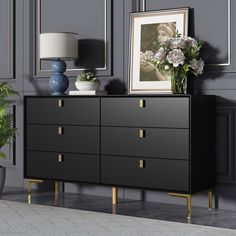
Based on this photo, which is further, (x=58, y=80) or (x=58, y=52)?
(x=58, y=80)

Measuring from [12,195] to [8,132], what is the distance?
58 cm

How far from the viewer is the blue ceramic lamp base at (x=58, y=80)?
17.3 ft

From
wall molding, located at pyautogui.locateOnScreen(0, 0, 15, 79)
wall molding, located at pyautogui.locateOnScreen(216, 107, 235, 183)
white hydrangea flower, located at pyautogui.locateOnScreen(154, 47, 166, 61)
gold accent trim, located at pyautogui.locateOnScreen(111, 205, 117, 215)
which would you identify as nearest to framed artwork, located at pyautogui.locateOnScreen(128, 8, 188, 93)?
white hydrangea flower, located at pyautogui.locateOnScreen(154, 47, 166, 61)

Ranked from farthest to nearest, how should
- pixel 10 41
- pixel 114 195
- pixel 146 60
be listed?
pixel 10 41, pixel 146 60, pixel 114 195

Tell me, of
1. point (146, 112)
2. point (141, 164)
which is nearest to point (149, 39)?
point (146, 112)

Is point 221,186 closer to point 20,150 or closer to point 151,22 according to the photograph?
point 151,22

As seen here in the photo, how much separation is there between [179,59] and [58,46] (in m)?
1.14

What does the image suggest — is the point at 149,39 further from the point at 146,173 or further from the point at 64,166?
the point at 64,166

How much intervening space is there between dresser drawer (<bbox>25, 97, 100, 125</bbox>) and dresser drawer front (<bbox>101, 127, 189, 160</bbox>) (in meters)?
0.19

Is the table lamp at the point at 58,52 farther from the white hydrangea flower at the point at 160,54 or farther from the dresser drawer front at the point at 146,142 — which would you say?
the white hydrangea flower at the point at 160,54

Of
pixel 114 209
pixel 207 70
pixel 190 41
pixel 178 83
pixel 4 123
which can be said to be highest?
pixel 190 41

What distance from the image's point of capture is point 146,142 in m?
4.64

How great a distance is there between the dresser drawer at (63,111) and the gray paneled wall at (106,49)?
17.9 inches

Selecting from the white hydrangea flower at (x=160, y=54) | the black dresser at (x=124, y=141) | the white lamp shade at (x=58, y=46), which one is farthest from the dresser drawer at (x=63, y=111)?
the white hydrangea flower at (x=160, y=54)
